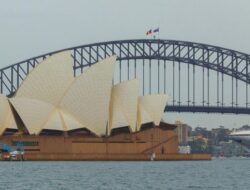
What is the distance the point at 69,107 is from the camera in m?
Result: 100

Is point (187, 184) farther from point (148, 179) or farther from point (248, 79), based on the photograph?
point (248, 79)

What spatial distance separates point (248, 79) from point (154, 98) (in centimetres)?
2102

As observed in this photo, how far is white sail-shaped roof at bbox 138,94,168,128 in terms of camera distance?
106062mm

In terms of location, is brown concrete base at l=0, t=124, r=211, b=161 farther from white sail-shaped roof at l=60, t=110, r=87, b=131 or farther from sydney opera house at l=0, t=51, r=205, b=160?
white sail-shaped roof at l=60, t=110, r=87, b=131

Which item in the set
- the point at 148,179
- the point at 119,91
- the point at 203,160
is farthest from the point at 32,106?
the point at 148,179

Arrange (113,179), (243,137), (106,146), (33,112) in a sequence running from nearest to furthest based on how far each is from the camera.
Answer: (113,179) → (33,112) → (106,146) → (243,137)

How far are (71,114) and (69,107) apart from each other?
78cm

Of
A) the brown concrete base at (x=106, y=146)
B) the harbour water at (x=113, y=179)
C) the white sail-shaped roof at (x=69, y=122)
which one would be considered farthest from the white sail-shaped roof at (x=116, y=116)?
the harbour water at (x=113, y=179)

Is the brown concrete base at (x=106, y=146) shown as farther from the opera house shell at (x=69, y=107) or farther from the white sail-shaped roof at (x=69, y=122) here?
the white sail-shaped roof at (x=69, y=122)

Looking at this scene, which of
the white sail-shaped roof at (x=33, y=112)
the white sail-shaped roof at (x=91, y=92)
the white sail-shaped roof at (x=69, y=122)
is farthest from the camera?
the white sail-shaped roof at (x=69, y=122)

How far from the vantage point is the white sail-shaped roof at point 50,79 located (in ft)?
326

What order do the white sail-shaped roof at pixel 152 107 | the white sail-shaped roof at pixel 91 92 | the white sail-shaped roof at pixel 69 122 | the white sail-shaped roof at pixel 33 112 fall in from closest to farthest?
the white sail-shaped roof at pixel 33 112
the white sail-shaped roof at pixel 91 92
the white sail-shaped roof at pixel 69 122
the white sail-shaped roof at pixel 152 107

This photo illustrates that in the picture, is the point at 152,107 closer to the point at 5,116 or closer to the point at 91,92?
the point at 91,92

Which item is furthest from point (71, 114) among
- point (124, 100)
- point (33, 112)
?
point (124, 100)
